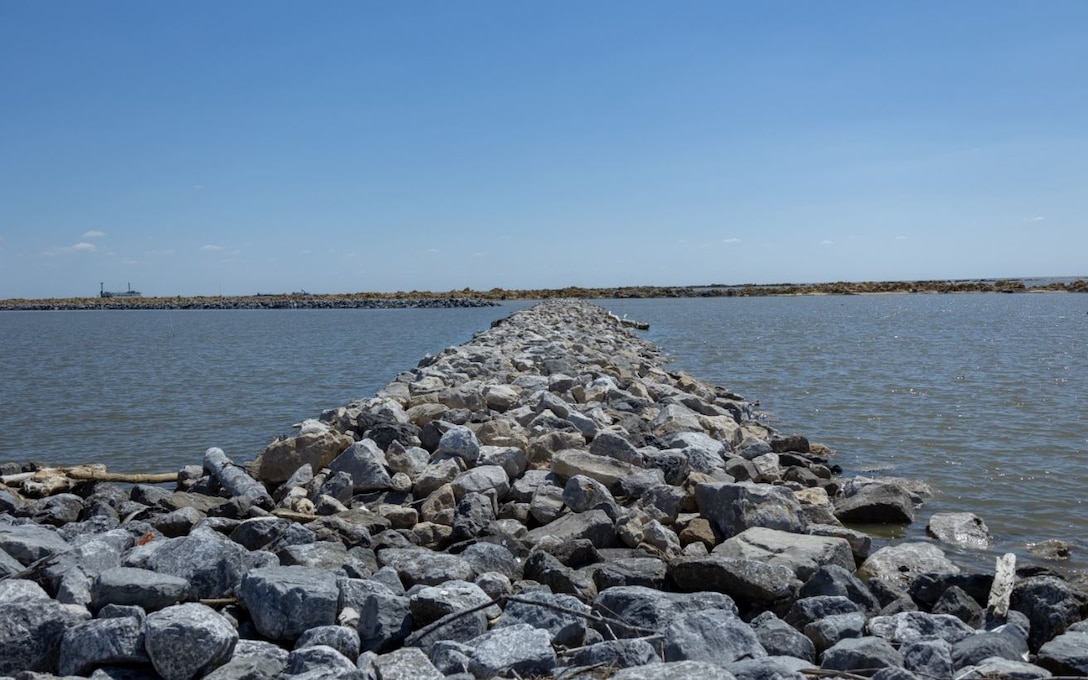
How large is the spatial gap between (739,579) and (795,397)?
9.73m

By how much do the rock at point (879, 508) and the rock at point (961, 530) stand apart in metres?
0.21

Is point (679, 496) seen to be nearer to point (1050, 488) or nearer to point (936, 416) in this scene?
point (1050, 488)

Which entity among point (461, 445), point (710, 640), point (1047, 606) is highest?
point (461, 445)

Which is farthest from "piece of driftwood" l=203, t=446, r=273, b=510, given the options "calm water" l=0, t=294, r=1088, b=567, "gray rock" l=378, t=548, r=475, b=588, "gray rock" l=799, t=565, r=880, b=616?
"gray rock" l=799, t=565, r=880, b=616

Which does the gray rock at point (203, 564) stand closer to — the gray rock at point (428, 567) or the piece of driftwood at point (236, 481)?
the gray rock at point (428, 567)

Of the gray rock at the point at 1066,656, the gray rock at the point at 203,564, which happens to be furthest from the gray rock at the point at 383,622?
the gray rock at the point at 1066,656

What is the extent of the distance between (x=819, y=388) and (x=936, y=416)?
10.2ft

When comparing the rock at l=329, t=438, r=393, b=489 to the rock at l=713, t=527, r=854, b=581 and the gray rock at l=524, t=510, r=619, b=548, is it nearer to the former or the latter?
the gray rock at l=524, t=510, r=619, b=548

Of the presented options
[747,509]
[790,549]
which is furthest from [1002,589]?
[747,509]

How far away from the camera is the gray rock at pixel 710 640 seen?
3.23 metres

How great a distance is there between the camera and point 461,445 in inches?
257

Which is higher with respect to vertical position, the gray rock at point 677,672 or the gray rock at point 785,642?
the gray rock at point 677,672

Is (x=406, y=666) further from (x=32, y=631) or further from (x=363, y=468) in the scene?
(x=363, y=468)

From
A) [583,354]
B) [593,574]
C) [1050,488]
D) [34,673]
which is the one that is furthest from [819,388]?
[34,673]
